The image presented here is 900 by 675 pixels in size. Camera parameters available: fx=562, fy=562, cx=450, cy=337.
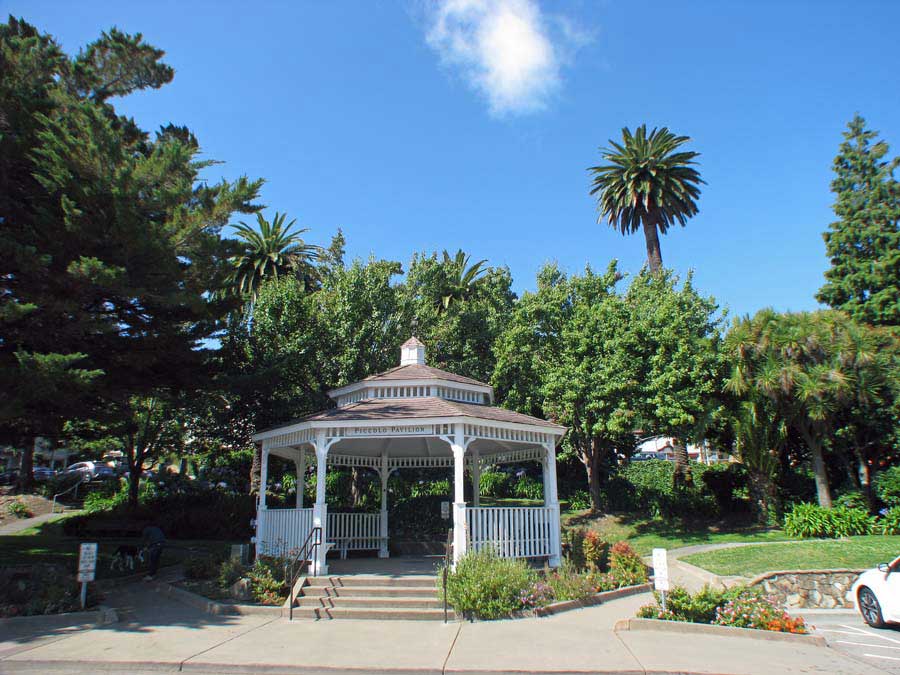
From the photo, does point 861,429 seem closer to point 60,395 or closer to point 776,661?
point 776,661

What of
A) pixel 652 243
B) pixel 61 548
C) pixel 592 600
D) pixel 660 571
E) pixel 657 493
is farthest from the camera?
pixel 652 243

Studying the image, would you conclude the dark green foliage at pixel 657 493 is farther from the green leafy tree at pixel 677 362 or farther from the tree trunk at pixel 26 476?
the tree trunk at pixel 26 476

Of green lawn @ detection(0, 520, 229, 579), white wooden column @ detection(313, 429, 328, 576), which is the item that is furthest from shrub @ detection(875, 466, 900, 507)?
green lawn @ detection(0, 520, 229, 579)

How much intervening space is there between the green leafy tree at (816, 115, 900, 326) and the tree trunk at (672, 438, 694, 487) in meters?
11.1

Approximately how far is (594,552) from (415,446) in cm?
751

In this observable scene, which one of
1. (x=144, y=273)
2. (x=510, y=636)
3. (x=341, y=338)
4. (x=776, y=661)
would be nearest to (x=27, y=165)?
(x=144, y=273)

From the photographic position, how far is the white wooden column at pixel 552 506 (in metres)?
14.3

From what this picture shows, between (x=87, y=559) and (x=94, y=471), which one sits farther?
(x=94, y=471)

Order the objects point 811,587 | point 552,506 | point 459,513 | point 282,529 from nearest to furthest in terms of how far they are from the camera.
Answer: point 811,587, point 459,513, point 552,506, point 282,529

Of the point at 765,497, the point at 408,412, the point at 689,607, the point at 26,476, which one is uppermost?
the point at 408,412

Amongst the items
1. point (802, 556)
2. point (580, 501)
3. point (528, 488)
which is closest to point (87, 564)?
point (802, 556)

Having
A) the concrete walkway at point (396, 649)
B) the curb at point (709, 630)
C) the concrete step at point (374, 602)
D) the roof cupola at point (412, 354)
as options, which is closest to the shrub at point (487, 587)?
the concrete walkway at point (396, 649)

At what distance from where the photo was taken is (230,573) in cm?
1261

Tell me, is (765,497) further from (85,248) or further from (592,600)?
(85,248)
